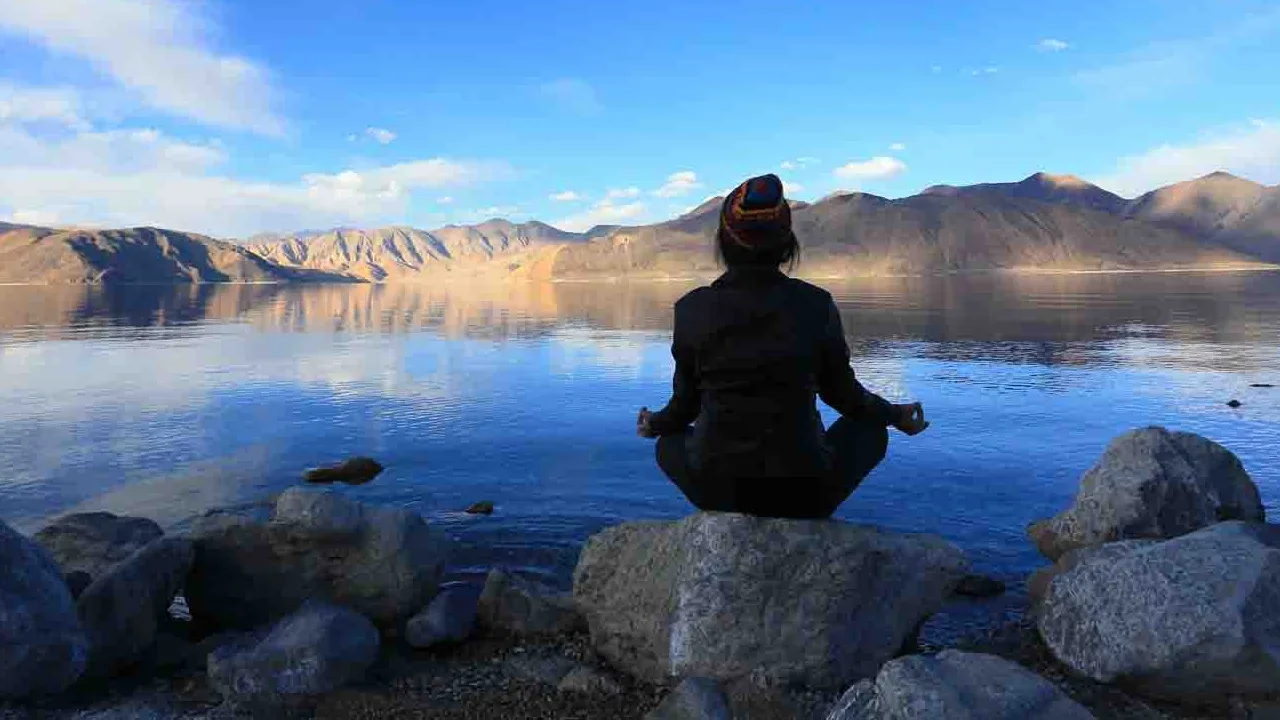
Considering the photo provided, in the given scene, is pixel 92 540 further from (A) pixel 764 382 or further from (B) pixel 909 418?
(B) pixel 909 418

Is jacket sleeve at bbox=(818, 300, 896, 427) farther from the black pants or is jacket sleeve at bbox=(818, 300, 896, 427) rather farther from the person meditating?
the black pants

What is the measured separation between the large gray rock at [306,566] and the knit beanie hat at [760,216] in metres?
5.50

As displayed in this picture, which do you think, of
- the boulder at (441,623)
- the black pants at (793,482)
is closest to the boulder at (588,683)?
the boulder at (441,623)

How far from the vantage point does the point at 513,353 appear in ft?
123

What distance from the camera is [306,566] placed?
8.62 metres

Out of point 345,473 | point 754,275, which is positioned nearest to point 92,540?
point 345,473

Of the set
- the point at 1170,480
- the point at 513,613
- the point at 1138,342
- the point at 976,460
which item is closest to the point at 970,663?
the point at 513,613

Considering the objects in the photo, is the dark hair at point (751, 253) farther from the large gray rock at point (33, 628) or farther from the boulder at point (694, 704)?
the large gray rock at point (33, 628)

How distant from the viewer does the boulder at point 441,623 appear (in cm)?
800

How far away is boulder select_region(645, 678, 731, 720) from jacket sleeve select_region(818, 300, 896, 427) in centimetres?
219

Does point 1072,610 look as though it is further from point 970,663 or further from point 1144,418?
point 1144,418

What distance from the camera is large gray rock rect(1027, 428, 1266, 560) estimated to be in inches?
400

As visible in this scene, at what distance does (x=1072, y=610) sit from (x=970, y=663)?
10.9ft

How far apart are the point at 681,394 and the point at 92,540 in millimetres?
8506
